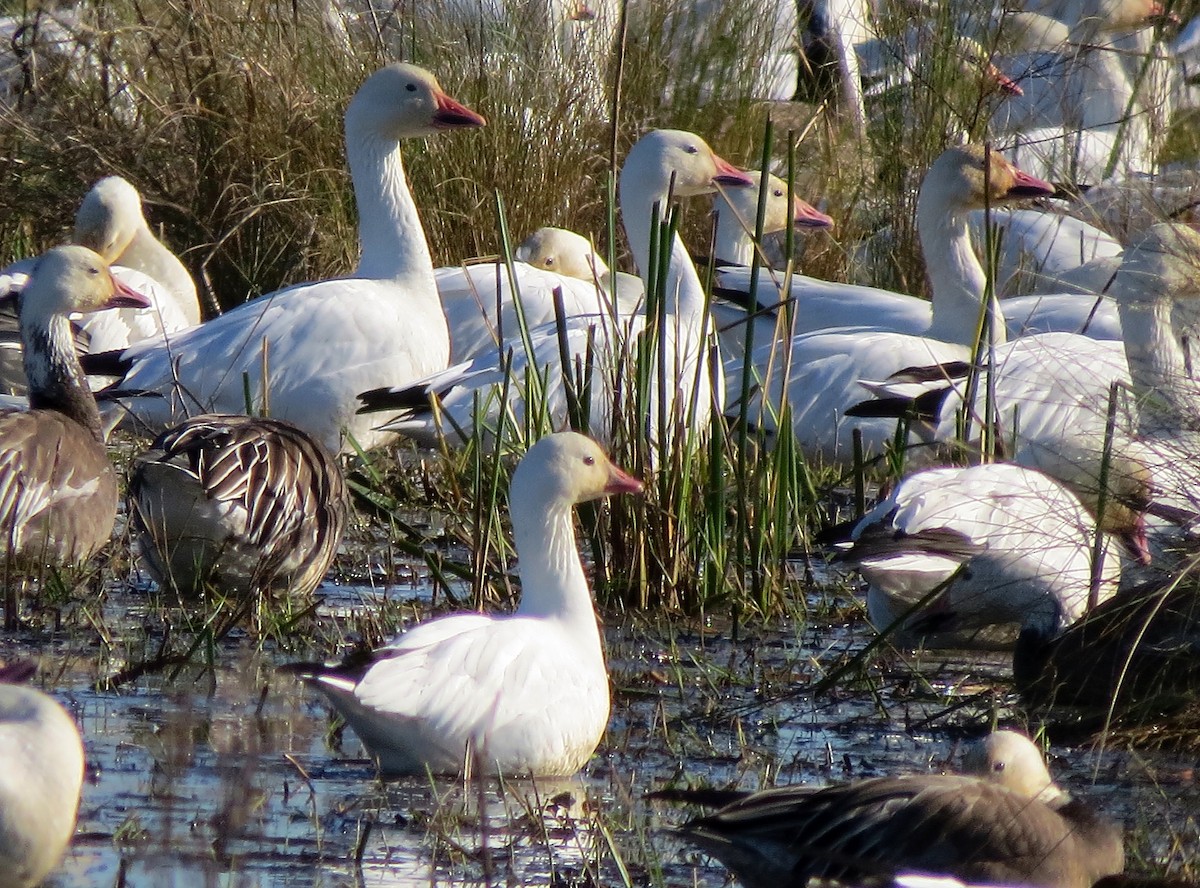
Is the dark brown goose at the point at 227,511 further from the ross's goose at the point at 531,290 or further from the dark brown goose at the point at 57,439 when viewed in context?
the ross's goose at the point at 531,290

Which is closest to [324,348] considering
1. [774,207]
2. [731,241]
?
[774,207]

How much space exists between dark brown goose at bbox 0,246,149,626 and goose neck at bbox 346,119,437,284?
1.11 metres

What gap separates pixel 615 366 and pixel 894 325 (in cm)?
317

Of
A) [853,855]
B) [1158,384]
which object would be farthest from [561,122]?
[853,855]

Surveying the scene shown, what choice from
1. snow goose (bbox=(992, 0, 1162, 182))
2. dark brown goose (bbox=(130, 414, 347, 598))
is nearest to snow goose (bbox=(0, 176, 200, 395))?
dark brown goose (bbox=(130, 414, 347, 598))

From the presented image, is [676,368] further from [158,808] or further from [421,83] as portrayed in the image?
[421,83]

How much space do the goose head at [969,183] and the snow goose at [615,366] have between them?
108 centimetres

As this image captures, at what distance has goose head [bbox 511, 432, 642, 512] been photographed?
4988mm

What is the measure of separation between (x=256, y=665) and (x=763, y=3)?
23.2 feet

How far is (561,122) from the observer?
33.3 ft

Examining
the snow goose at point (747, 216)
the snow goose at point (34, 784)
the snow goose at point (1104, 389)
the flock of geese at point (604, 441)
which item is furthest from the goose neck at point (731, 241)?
the snow goose at point (34, 784)

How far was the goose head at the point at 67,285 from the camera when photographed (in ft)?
23.8

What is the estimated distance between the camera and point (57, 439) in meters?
6.69

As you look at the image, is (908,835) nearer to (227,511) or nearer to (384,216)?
(227,511)
